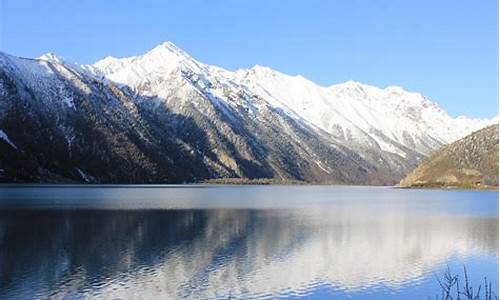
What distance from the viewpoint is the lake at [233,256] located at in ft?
138

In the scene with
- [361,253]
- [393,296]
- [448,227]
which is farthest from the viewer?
[448,227]

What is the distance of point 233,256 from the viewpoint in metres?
55.8

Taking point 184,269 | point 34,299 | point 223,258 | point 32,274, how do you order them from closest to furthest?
1. point 34,299
2. point 32,274
3. point 184,269
4. point 223,258

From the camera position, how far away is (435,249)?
206 feet

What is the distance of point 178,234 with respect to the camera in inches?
2803

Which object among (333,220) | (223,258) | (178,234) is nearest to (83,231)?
(178,234)

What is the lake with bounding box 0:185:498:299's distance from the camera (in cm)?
4194

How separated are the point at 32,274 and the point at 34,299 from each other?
752cm

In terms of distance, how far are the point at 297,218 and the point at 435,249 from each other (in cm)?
3540

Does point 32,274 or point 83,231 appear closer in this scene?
point 32,274

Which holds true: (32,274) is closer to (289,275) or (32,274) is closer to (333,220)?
(289,275)

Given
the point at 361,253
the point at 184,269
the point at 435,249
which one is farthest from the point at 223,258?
the point at 435,249

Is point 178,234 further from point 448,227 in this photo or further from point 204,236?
point 448,227

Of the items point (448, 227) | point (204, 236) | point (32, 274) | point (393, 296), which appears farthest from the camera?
point (448, 227)
